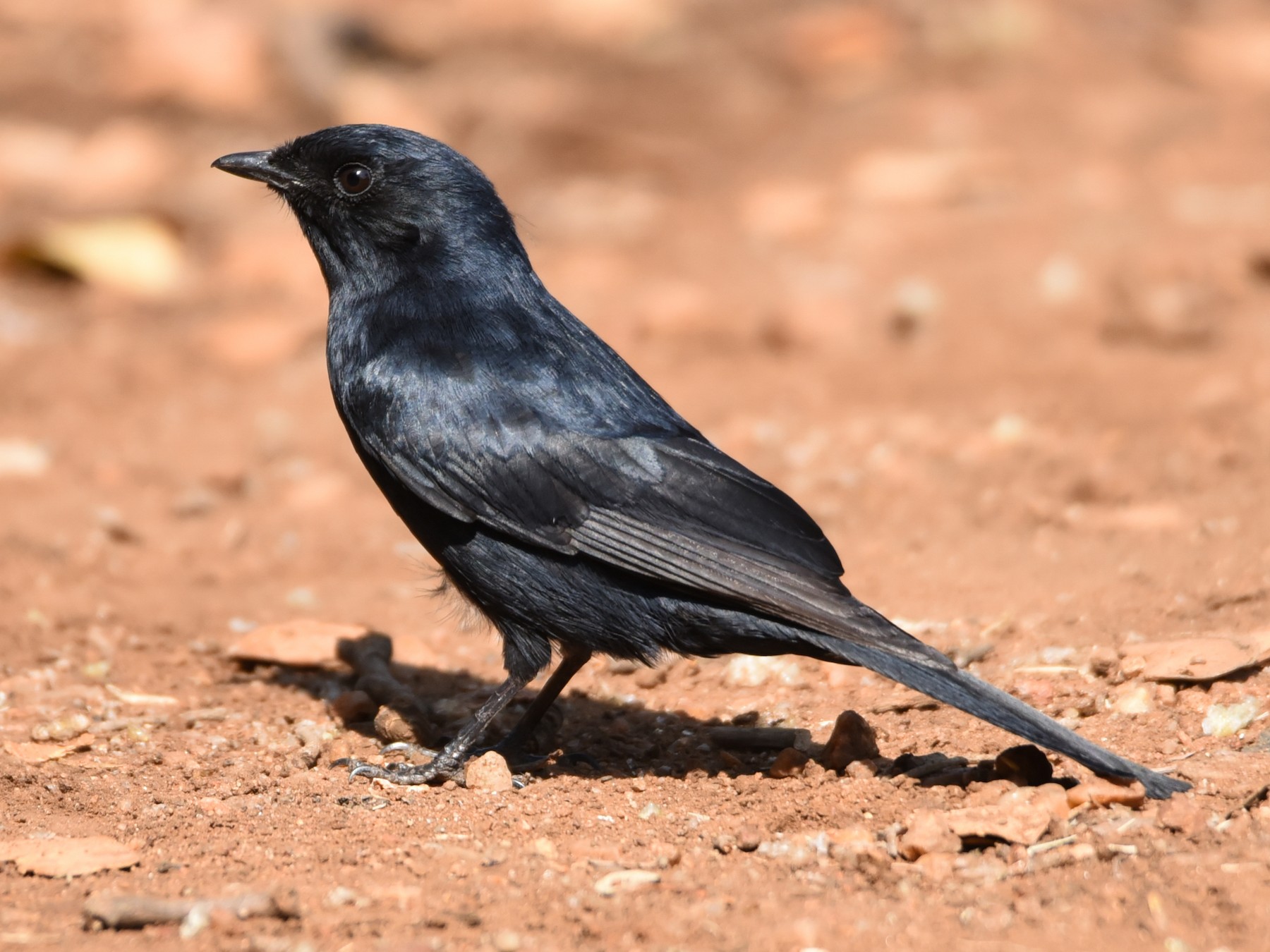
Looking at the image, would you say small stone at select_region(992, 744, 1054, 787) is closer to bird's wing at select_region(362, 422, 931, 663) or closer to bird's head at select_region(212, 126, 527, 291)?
bird's wing at select_region(362, 422, 931, 663)

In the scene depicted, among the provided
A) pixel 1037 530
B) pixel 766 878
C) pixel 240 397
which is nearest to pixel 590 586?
pixel 766 878

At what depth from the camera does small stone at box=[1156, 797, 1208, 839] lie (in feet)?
11.2

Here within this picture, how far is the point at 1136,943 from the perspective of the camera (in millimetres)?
2953

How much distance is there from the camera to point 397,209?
4879mm

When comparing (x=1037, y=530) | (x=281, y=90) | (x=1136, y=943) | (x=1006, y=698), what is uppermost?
(x=281, y=90)

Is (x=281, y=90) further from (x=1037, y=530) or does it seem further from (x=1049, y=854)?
(x=1049, y=854)

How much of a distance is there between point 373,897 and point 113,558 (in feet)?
11.0

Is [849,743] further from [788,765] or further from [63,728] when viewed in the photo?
[63,728]

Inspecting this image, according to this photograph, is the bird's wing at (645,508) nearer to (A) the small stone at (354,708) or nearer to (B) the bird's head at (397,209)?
(B) the bird's head at (397,209)

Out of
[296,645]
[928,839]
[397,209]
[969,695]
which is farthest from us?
[296,645]

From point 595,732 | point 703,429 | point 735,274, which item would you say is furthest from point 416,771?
point 735,274

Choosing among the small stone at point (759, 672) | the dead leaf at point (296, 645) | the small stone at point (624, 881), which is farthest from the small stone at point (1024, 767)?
the dead leaf at point (296, 645)

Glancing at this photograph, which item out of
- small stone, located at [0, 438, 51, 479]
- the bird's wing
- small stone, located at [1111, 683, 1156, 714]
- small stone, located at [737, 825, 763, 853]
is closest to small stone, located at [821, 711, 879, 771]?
the bird's wing

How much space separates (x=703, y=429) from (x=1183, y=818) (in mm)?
4214
